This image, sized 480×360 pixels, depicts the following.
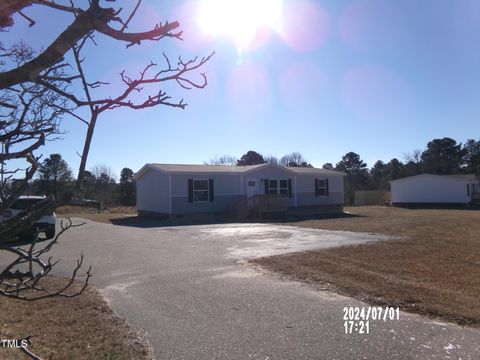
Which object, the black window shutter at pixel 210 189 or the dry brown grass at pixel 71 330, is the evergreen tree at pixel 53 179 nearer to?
the dry brown grass at pixel 71 330

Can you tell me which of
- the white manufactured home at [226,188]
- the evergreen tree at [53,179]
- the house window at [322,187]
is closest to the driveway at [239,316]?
the evergreen tree at [53,179]

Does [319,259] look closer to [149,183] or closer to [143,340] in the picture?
[143,340]

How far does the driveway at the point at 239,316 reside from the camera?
512 cm

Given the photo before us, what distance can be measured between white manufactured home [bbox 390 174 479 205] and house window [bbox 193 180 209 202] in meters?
27.2

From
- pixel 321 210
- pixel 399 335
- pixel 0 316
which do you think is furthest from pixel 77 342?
pixel 321 210

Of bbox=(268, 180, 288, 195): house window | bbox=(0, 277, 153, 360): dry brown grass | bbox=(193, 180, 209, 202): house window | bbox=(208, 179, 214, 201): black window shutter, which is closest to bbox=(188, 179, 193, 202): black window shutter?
bbox=(193, 180, 209, 202): house window

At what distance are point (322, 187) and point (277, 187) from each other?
4638 mm

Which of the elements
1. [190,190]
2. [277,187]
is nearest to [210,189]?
[190,190]

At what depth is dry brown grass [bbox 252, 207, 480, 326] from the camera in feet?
22.9

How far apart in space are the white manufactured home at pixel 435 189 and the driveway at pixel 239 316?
39549 millimetres

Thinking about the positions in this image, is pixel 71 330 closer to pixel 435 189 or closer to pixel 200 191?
pixel 200 191

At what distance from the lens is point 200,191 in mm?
29734

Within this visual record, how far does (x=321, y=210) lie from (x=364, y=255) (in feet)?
78.8

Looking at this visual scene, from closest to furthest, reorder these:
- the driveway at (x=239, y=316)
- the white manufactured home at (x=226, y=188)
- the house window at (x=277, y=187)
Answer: the driveway at (x=239, y=316), the white manufactured home at (x=226, y=188), the house window at (x=277, y=187)
